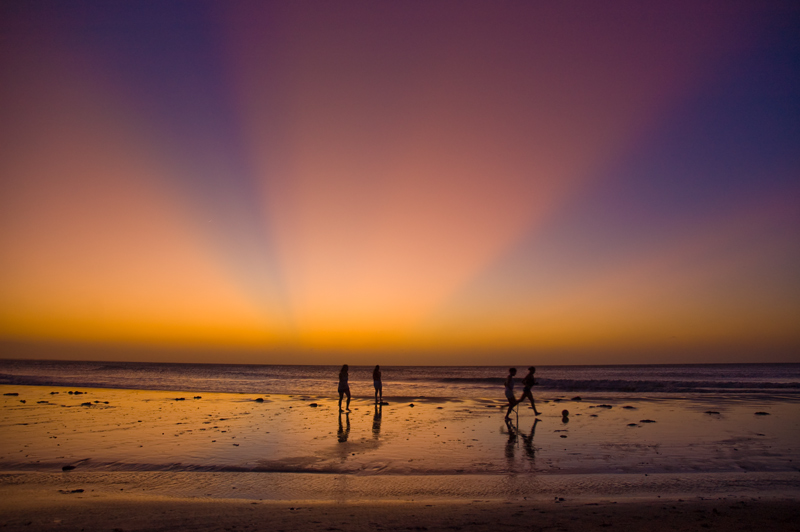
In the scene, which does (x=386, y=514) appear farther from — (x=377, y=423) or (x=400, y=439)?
(x=377, y=423)

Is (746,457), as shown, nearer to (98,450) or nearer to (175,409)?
(98,450)

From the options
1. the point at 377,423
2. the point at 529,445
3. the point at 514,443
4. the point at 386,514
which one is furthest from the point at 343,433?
the point at 386,514

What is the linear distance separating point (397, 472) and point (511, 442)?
5355 millimetres

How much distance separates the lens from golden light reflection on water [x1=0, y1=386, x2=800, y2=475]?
12.2 m

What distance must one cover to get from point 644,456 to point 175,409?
881 inches

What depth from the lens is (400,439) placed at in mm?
16078

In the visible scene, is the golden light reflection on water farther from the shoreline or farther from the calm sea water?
the calm sea water

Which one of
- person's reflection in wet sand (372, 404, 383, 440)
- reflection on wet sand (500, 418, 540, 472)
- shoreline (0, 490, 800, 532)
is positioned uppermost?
shoreline (0, 490, 800, 532)

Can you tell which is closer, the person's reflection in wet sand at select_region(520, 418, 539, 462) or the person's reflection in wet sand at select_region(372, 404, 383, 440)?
the person's reflection in wet sand at select_region(520, 418, 539, 462)

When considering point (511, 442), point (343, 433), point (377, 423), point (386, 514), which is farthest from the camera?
point (377, 423)

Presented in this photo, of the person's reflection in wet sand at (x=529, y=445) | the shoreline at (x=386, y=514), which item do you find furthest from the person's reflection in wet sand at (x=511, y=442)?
the shoreline at (x=386, y=514)

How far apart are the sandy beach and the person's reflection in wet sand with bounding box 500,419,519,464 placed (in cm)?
6

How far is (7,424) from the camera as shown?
18484 millimetres

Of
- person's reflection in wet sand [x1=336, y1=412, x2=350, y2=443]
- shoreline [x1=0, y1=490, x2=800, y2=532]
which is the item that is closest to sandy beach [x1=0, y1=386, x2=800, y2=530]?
shoreline [x1=0, y1=490, x2=800, y2=532]
